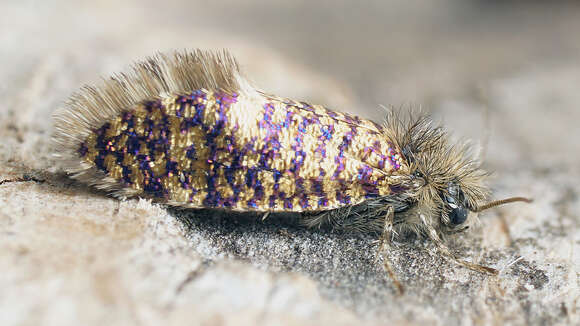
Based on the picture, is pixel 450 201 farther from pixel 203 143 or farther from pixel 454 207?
pixel 203 143

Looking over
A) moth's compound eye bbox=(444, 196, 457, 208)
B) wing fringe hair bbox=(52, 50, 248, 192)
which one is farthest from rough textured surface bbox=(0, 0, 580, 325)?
moth's compound eye bbox=(444, 196, 457, 208)

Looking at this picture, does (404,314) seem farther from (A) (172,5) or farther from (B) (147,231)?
(A) (172,5)

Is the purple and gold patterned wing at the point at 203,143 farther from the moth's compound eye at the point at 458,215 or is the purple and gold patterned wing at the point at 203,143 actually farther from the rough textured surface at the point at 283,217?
the moth's compound eye at the point at 458,215

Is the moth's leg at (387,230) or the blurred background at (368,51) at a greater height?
the blurred background at (368,51)

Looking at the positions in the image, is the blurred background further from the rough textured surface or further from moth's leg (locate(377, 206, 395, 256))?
moth's leg (locate(377, 206, 395, 256))

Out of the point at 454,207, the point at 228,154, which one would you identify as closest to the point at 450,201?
the point at 454,207

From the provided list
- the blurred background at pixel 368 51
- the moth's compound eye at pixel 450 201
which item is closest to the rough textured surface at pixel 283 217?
the blurred background at pixel 368 51
